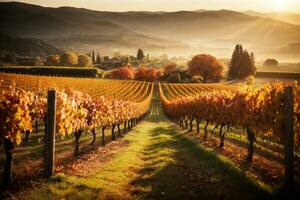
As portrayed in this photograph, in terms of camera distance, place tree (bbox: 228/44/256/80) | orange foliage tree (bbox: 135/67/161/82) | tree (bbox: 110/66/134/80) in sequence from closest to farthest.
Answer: tree (bbox: 228/44/256/80)
orange foliage tree (bbox: 135/67/161/82)
tree (bbox: 110/66/134/80)

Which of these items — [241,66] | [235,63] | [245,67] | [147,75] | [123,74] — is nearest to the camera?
[245,67]

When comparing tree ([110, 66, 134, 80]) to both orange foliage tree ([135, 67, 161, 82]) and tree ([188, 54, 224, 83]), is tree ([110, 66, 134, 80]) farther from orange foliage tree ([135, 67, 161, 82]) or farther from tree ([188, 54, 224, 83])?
tree ([188, 54, 224, 83])

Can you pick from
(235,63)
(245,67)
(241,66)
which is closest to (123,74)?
(235,63)

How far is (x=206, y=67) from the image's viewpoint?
134750 millimetres

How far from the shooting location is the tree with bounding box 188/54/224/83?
135 metres

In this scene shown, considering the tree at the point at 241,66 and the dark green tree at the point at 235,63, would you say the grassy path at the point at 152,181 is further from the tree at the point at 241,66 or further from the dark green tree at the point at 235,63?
the dark green tree at the point at 235,63

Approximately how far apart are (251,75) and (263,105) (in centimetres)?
13499

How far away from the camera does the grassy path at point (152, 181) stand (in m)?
10.1

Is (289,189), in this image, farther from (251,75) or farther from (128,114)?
(251,75)

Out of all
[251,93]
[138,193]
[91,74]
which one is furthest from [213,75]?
[138,193]

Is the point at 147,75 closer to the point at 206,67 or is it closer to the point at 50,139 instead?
the point at 206,67

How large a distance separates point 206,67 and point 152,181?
413 ft

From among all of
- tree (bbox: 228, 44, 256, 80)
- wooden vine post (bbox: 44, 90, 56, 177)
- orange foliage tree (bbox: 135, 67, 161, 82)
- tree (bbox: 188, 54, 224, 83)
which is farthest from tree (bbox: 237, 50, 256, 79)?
wooden vine post (bbox: 44, 90, 56, 177)

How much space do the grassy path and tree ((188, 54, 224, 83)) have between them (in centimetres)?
11934
